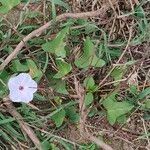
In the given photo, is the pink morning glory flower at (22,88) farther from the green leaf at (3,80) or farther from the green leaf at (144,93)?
the green leaf at (144,93)

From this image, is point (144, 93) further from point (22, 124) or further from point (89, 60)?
point (22, 124)

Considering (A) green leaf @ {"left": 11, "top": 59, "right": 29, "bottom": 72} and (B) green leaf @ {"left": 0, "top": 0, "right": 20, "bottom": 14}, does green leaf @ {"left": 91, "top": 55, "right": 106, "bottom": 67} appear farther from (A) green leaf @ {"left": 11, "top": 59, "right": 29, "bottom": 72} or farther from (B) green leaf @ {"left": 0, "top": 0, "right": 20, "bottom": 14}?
(B) green leaf @ {"left": 0, "top": 0, "right": 20, "bottom": 14}

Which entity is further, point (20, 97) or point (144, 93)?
point (144, 93)

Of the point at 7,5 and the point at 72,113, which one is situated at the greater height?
the point at 7,5

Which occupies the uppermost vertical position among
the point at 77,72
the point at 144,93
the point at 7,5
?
the point at 7,5

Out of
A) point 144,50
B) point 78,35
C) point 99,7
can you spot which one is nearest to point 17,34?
point 78,35

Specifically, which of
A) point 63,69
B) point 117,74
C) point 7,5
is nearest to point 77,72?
point 63,69
